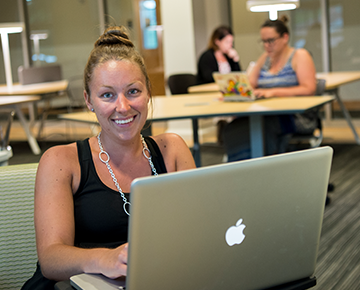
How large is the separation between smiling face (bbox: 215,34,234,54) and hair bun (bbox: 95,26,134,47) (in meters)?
4.17

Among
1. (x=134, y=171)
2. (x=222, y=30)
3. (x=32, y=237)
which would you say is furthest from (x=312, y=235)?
(x=222, y=30)

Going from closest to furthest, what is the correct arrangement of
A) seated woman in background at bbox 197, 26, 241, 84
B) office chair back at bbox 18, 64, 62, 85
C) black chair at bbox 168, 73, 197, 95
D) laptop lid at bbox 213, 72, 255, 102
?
1. laptop lid at bbox 213, 72, 255, 102
2. black chair at bbox 168, 73, 197, 95
3. seated woman in background at bbox 197, 26, 241, 84
4. office chair back at bbox 18, 64, 62, 85

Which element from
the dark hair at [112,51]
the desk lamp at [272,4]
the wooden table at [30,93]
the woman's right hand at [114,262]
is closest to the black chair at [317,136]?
the desk lamp at [272,4]

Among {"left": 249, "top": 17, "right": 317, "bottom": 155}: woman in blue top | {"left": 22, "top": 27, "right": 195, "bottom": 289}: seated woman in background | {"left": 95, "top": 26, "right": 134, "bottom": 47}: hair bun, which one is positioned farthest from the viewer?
{"left": 249, "top": 17, "right": 317, "bottom": 155}: woman in blue top

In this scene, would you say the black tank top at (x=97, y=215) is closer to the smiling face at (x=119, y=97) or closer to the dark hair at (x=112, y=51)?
the smiling face at (x=119, y=97)

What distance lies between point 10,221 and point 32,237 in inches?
3.0

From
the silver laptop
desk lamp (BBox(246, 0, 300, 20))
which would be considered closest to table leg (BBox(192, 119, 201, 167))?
desk lamp (BBox(246, 0, 300, 20))

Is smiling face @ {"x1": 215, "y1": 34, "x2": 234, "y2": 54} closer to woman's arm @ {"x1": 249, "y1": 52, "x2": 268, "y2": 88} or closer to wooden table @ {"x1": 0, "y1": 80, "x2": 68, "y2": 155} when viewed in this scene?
woman's arm @ {"x1": 249, "y1": 52, "x2": 268, "y2": 88}

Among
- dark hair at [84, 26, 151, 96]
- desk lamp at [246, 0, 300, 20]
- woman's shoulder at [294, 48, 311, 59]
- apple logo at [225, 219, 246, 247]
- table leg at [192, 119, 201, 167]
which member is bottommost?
table leg at [192, 119, 201, 167]

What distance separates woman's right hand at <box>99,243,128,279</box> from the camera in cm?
87

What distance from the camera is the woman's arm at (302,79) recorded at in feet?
11.0

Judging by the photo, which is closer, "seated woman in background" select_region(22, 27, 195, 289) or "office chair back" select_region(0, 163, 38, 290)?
"seated woman in background" select_region(22, 27, 195, 289)

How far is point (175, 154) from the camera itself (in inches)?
55.5

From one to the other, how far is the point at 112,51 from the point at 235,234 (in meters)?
0.69
